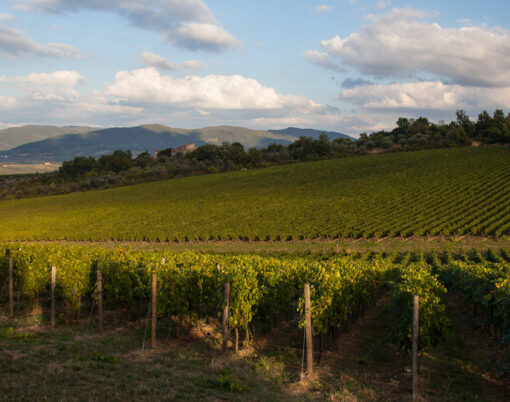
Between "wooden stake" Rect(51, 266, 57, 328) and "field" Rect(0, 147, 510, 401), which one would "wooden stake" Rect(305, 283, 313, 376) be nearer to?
"field" Rect(0, 147, 510, 401)

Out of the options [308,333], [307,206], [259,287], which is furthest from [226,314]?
[307,206]

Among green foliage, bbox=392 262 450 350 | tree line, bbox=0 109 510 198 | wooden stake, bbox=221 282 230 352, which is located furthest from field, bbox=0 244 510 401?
tree line, bbox=0 109 510 198

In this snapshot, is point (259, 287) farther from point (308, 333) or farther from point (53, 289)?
point (53, 289)

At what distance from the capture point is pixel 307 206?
51.1 m

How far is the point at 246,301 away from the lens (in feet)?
36.6

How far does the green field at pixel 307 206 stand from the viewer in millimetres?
40750

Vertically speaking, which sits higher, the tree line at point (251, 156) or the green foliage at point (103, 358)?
the tree line at point (251, 156)

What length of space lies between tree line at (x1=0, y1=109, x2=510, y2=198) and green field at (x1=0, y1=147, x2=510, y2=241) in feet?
60.2

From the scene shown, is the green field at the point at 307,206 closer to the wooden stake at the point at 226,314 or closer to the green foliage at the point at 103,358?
the wooden stake at the point at 226,314

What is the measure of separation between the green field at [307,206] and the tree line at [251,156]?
18.3 m

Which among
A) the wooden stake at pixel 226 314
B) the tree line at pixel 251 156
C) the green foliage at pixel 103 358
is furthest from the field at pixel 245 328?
the tree line at pixel 251 156

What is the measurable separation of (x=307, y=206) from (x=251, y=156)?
61719mm

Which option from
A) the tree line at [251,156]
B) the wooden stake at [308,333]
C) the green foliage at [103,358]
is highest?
the tree line at [251,156]

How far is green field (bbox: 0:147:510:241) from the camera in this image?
A: 40750 millimetres
